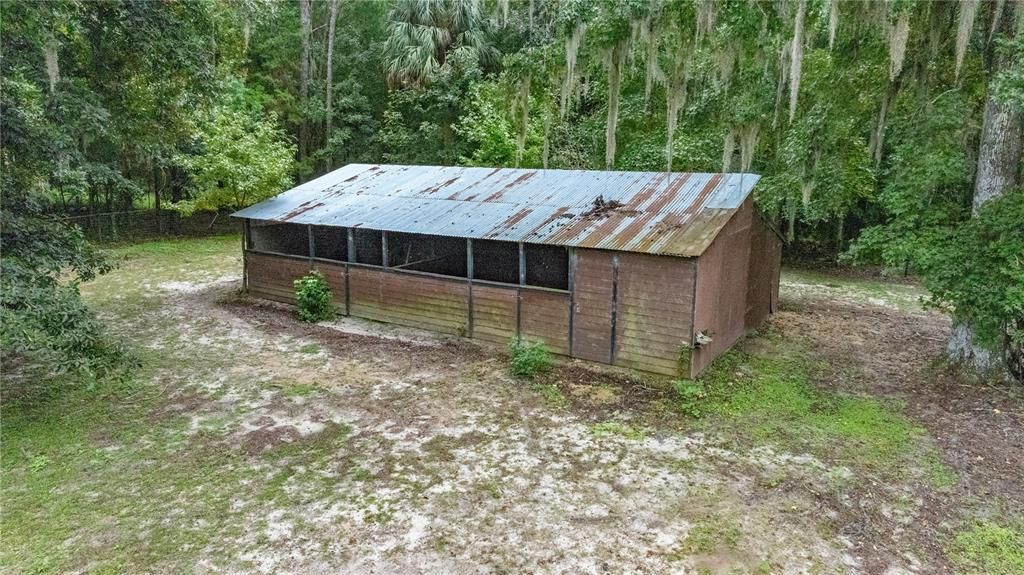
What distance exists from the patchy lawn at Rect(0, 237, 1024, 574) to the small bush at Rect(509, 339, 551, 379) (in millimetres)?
165

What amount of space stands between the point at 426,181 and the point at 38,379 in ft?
23.8

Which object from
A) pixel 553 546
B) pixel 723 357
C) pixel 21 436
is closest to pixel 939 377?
pixel 723 357

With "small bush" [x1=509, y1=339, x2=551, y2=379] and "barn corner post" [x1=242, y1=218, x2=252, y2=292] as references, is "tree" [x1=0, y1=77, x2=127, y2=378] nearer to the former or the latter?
"small bush" [x1=509, y1=339, x2=551, y2=379]

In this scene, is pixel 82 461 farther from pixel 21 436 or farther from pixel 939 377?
pixel 939 377

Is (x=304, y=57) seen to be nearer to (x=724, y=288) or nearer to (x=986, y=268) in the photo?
(x=724, y=288)

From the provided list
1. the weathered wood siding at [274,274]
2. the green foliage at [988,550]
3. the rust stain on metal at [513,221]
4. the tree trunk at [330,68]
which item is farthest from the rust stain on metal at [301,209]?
the green foliage at [988,550]

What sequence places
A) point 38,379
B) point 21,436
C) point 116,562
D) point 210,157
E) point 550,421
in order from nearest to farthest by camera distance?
point 116,562, point 21,436, point 550,421, point 38,379, point 210,157

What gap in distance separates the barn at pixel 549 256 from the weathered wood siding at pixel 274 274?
3 centimetres

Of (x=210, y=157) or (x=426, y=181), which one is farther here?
(x=210, y=157)

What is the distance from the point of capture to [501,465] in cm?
613

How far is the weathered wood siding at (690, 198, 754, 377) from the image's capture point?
27.1ft

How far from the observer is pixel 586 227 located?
30.4 ft

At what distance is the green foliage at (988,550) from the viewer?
4.60 meters

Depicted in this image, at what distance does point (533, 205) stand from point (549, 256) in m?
0.97
